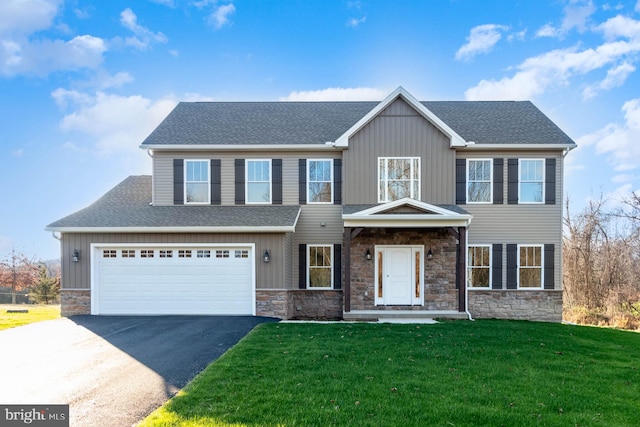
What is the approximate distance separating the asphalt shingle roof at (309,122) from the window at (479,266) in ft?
12.1

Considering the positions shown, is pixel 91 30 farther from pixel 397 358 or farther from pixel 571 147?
pixel 571 147

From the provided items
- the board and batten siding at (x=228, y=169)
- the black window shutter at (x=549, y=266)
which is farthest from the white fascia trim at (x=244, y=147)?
the black window shutter at (x=549, y=266)

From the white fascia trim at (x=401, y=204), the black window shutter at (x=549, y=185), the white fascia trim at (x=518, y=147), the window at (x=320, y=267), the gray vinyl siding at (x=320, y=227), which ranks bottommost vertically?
the window at (x=320, y=267)

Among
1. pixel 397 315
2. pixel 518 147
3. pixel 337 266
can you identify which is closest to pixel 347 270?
pixel 337 266

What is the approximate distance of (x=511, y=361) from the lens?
773 cm

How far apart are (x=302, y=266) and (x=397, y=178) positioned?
4.41 meters

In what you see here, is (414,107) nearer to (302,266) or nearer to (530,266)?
(302,266)

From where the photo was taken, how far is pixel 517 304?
14.5 m

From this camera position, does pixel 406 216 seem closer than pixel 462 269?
Yes

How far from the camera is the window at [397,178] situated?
14570mm

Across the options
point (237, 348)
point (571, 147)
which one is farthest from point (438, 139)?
point (237, 348)

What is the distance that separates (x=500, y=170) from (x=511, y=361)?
861 centimetres

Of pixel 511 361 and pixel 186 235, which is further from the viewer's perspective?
pixel 186 235

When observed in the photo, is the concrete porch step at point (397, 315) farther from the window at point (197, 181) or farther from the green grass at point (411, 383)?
the window at point (197, 181)
